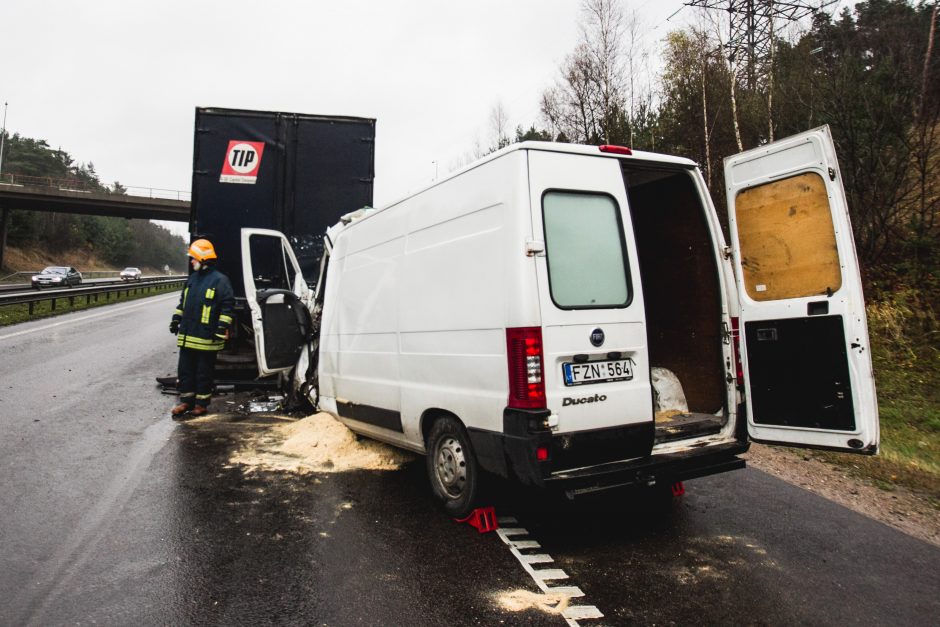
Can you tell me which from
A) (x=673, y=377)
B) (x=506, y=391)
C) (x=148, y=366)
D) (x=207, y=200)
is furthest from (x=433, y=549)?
(x=148, y=366)

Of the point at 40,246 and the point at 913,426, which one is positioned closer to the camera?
the point at 913,426

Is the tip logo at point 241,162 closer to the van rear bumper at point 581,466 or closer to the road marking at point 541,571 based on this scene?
the van rear bumper at point 581,466

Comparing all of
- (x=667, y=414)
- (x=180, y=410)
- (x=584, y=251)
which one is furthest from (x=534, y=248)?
(x=180, y=410)

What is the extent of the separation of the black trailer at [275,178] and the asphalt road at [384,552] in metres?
3.27

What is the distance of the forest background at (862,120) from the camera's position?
788 cm

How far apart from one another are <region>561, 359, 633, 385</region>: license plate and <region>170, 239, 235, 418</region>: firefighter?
4.93 meters

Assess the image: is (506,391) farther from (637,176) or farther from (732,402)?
(637,176)

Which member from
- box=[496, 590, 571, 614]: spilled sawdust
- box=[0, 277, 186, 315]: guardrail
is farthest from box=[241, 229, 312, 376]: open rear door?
box=[0, 277, 186, 315]: guardrail

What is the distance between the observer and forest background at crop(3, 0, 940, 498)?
7.88 m

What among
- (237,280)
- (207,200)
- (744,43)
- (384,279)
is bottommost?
(384,279)

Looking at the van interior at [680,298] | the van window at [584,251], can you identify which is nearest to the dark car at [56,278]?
the van interior at [680,298]

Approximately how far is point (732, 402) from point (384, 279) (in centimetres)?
267

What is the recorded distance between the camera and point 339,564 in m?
3.10

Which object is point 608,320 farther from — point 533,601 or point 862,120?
point 862,120
